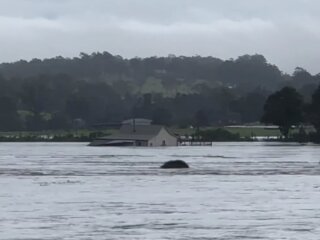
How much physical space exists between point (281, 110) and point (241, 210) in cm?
11662

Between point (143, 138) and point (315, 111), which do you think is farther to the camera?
point (143, 138)

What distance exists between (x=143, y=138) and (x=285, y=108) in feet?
64.9

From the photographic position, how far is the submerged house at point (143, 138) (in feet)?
501

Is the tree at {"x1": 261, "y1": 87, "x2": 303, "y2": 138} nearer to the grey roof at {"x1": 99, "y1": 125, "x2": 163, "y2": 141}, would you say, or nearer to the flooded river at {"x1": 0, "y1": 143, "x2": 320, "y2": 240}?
the grey roof at {"x1": 99, "y1": 125, "x2": 163, "y2": 141}

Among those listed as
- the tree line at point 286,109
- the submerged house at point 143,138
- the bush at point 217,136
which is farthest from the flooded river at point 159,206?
the bush at point 217,136

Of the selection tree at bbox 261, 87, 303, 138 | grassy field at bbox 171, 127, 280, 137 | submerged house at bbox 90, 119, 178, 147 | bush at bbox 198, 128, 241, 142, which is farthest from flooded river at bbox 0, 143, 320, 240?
grassy field at bbox 171, 127, 280, 137

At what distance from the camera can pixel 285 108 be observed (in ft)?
497

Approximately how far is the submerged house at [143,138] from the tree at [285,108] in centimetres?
1353

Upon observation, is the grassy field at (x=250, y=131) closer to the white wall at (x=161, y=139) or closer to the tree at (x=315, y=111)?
the white wall at (x=161, y=139)

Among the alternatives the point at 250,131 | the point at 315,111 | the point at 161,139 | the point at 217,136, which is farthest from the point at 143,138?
the point at 250,131

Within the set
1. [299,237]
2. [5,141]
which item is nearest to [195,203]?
[299,237]

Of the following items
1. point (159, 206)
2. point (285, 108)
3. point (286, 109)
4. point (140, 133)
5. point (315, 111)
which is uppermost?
point (285, 108)

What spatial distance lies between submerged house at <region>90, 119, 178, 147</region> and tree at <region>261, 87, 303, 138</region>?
13531mm

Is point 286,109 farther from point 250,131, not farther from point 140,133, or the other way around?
point 250,131
